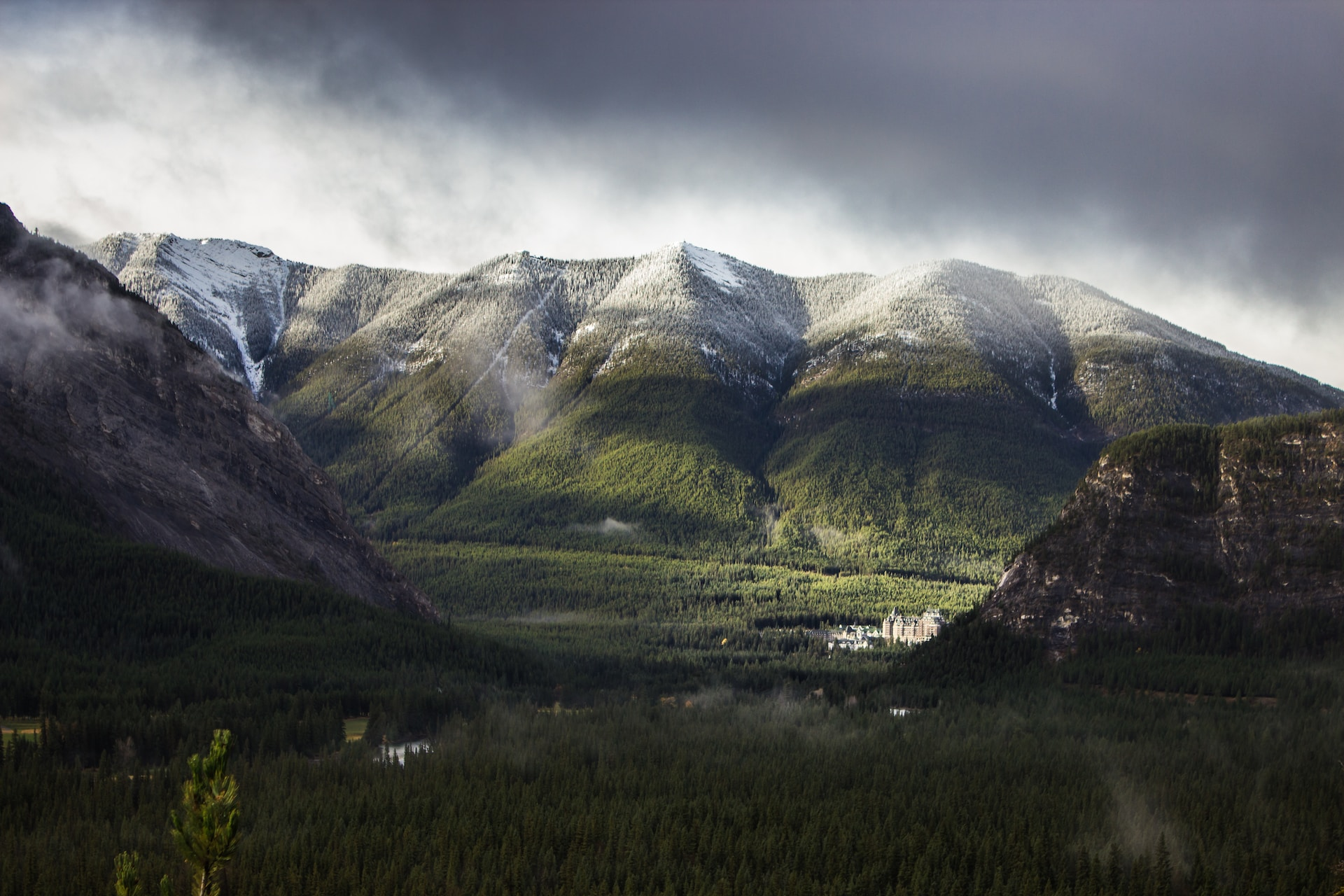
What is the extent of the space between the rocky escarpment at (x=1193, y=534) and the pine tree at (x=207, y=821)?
481ft

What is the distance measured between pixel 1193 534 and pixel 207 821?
6224 inches

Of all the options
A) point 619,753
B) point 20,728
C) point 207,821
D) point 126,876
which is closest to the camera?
point 126,876

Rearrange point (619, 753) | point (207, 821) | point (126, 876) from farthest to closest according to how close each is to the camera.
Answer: point (619, 753) → point (207, 821) → point (126, 876)

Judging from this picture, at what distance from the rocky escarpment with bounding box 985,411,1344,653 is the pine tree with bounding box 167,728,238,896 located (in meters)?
147

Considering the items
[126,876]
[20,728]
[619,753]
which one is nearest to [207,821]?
[126,876]

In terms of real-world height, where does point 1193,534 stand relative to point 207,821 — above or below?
above

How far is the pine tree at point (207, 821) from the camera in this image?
37.7 m

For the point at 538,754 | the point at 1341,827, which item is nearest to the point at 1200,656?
the point at 1341,827

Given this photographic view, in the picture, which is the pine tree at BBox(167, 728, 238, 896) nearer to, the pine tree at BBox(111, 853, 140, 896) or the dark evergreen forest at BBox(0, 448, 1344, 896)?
the pine tree at BBox(111, 853, 140, 896)

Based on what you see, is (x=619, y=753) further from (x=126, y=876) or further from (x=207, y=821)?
(x=126, y=876)

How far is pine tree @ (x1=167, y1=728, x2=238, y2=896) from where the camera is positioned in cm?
3772

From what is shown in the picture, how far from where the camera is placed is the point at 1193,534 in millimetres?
169750

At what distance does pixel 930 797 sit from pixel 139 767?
76.6 metres

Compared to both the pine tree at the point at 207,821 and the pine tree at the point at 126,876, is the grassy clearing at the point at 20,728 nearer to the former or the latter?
the pine tree at the point at 126,876
